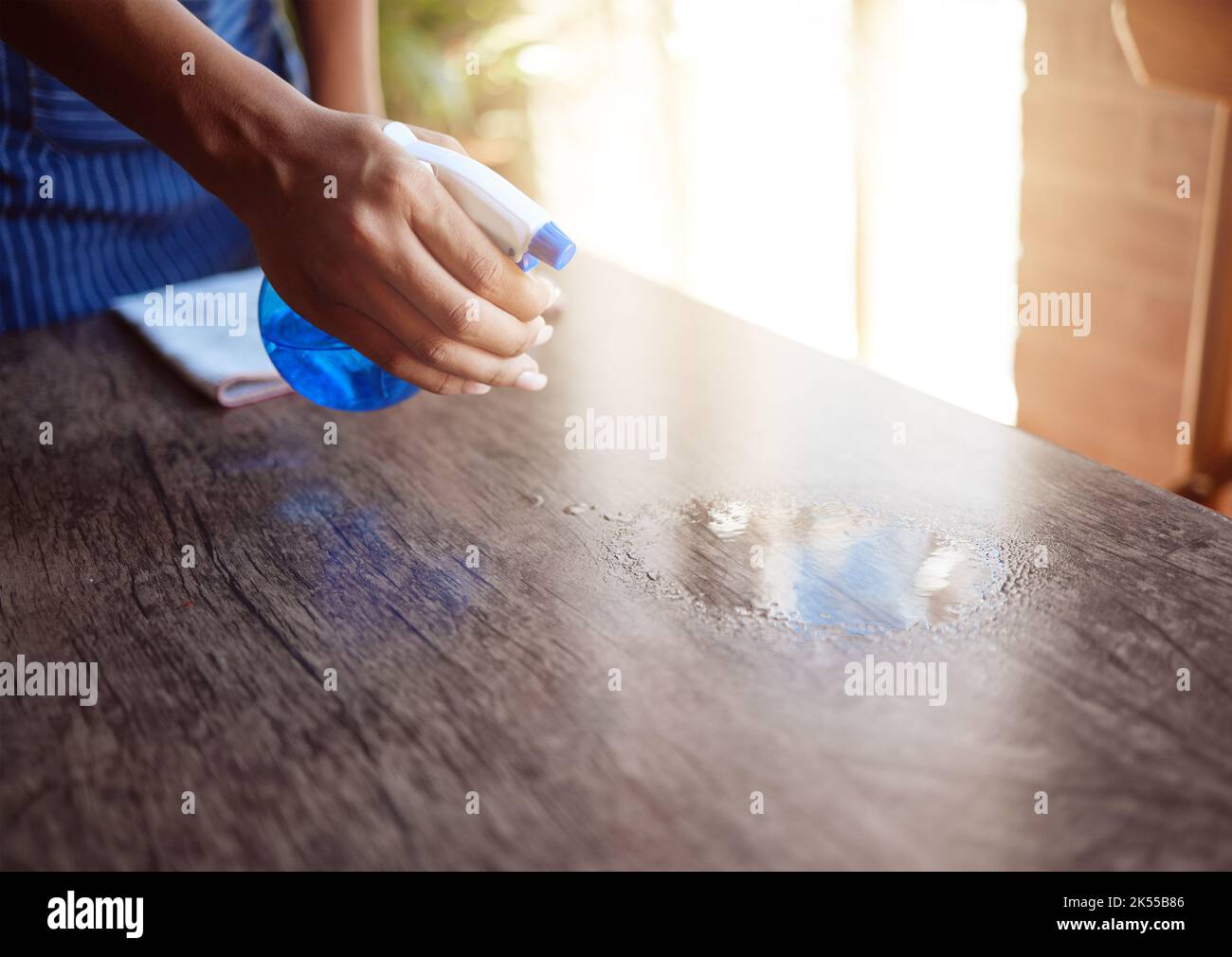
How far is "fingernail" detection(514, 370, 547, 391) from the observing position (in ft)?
2.75

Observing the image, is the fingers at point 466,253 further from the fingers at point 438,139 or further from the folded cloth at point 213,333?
the folded cloth at point 213,333

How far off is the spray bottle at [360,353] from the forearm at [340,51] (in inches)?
21.7

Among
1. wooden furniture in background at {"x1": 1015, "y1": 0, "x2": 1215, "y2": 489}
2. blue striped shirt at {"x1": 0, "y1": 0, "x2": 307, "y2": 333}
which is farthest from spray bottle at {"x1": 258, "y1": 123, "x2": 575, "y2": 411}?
wooden furniture in background at {"x1": 1015, "y1": 0, "x2": 1215, "y2": 489}

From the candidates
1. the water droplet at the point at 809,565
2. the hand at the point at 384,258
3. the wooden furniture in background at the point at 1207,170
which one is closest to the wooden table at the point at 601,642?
the water droplet at the point at 809,565

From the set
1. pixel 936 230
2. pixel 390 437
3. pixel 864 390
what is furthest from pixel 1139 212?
pixel 390 437

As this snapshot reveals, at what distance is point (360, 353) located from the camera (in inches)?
32.4

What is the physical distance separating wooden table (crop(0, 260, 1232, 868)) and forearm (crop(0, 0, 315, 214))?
0.23 meters

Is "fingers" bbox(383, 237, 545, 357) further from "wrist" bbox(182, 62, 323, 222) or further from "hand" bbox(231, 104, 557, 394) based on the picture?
"wrist" bbox(182, 62, 323, 222)

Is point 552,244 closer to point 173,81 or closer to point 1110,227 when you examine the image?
point 173,81

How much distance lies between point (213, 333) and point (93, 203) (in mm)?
225

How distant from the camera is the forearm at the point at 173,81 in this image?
762 mm

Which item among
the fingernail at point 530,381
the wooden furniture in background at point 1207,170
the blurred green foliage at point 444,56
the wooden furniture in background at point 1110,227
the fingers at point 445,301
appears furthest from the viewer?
the blurred green foliage at point 444,56

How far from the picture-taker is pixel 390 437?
90 centimetres

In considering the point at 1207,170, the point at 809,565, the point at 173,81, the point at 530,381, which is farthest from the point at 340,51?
the point at 1207,170
